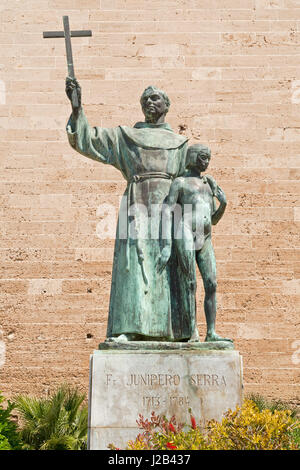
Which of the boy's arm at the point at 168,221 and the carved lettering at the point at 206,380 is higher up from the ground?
the boy's arm at the point at 168,221

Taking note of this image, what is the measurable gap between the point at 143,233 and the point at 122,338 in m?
0.73

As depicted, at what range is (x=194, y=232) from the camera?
593 cm

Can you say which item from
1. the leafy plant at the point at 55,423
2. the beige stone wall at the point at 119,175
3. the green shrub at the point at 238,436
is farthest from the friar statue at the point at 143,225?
the beige stone wall at the point at 119,175

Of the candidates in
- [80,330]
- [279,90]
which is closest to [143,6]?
[279,90]

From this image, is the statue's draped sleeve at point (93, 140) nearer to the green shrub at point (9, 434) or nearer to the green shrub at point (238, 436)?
the green shrub at point (238, 436)

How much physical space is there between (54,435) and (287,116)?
4.81 metres

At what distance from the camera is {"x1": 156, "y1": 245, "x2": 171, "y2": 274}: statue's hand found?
19.2ft

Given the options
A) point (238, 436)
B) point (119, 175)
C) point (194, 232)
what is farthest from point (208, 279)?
point (119, 175)

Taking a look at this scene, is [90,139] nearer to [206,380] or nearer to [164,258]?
[164,258]

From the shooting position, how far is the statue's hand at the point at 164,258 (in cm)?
585

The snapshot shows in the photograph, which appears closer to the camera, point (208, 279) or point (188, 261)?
point (188, 261)

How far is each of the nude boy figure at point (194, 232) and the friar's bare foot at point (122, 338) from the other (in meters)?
0.40

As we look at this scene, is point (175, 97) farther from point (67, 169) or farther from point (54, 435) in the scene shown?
point (54, 435)

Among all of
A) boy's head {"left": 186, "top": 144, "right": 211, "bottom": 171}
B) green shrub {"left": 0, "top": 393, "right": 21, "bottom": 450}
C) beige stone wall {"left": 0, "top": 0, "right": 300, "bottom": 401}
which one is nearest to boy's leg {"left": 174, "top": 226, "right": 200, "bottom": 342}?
boy's head {"left": 186, "top": 144, "right": 211, "bottom": 171}
